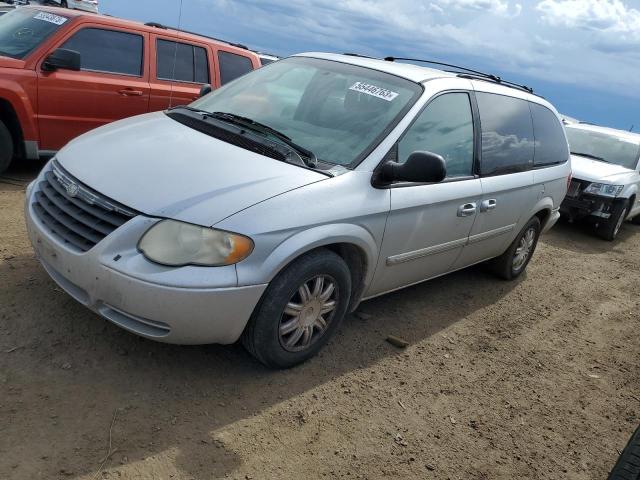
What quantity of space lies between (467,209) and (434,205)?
0.46m

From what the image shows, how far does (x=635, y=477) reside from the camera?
2564 mm

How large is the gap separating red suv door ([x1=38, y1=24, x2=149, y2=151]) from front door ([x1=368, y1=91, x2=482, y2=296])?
12.6ft

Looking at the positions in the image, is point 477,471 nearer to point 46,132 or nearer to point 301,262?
point 301,262

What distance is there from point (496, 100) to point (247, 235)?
285 cm

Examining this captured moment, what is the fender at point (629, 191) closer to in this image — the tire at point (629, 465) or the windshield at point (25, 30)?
the tire at point (629, 465)

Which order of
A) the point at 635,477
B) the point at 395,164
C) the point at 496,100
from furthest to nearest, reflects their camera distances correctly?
the point at 496,100 → the point at 395,164 → the point at 635,477

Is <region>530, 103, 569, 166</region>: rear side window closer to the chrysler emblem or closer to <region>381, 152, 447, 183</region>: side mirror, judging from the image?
<region>381, 152, 447, 183</region>: side mirror

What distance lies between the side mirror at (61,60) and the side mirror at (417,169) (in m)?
3.87

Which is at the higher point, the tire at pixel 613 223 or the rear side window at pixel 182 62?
the rear side window at pixel 182 62

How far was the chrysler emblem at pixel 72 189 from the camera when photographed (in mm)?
3051

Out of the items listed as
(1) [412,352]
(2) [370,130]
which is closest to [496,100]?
(2) [370,130]

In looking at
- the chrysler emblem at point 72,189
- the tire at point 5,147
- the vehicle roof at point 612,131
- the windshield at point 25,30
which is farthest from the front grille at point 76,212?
the vehicle roof at point 612,131

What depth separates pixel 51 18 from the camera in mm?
6051

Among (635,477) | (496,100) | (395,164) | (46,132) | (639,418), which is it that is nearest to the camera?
(635,477)
